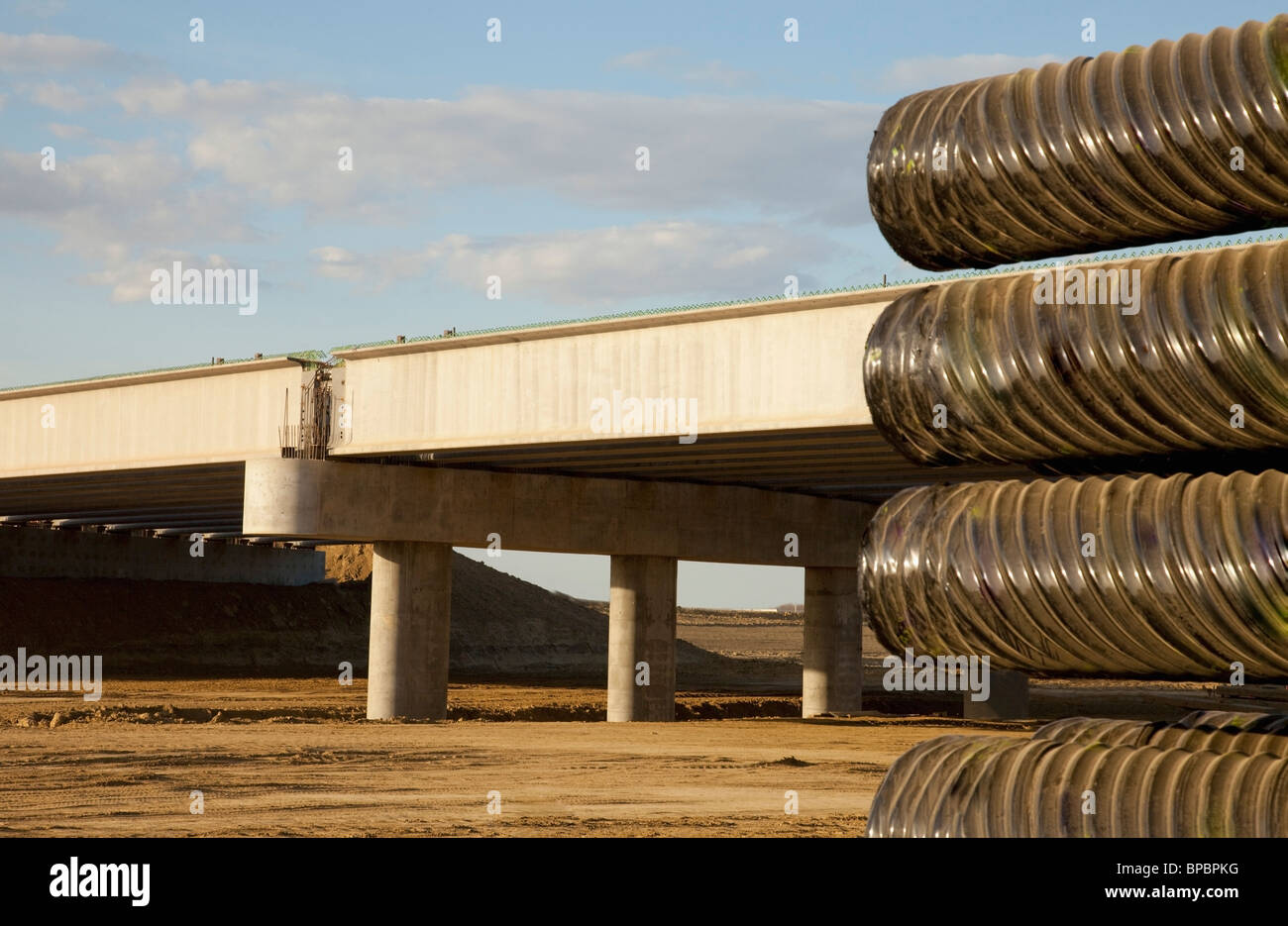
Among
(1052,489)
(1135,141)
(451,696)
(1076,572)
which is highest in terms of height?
(1135,141)

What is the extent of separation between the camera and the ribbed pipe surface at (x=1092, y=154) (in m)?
8.03

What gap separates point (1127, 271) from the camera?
8.37 meters

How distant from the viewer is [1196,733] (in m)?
8.37

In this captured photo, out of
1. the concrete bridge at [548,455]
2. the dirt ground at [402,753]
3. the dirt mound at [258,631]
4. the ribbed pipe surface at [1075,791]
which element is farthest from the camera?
the dirt mound at [258,631]

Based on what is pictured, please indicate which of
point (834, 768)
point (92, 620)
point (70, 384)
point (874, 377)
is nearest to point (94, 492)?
point (70, 384)

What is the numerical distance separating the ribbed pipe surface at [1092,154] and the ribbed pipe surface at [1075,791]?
3.27 m

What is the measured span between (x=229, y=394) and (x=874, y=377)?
23873 millimetres

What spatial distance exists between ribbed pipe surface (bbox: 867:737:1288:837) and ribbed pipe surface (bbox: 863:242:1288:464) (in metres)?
1.89

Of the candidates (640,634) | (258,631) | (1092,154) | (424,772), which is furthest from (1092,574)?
(258,631)

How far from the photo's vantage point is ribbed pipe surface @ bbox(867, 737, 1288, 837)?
7.55 m

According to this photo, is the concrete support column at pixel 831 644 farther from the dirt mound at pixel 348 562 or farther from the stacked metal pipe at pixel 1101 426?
the dirt mound at pixel 348 562

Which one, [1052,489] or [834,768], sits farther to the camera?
[834,768]

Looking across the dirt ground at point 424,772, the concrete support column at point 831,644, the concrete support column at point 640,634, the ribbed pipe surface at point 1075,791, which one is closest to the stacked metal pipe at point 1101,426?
the ribbed pipe surface at point 1075,791
